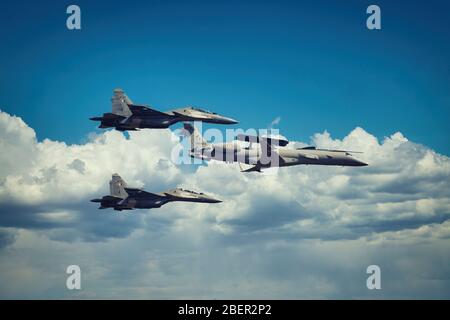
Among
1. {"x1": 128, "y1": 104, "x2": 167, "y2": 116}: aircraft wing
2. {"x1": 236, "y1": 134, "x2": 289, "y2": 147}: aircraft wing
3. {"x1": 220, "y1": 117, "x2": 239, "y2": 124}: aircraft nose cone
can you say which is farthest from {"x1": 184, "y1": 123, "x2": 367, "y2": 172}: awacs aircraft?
{"x1": 128, "y1": 104, "x2": 167, "y2": 116}: aircraft wing

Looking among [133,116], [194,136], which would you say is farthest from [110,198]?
[194,136]

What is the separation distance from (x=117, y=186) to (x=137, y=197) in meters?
8.80

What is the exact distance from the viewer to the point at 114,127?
11556cm

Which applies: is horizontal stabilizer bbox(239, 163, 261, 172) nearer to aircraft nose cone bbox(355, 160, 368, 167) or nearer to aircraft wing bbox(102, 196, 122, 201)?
aircraft nose cone bbox(355, 160, 368, 167)

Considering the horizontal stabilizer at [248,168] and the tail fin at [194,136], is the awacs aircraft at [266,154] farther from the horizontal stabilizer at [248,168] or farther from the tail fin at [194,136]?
→ the tail fin at [194,136]

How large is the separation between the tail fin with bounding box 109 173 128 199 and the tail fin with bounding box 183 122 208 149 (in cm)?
2089

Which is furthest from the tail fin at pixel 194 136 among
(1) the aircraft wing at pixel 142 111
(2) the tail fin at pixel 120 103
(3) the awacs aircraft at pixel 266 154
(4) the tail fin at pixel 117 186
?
(2) the tail fin at pixel 120 103

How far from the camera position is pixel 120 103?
11694 centimetres

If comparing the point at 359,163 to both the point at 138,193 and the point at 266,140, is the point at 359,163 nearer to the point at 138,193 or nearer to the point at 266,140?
the point at 266,140

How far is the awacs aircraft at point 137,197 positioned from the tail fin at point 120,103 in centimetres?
2222

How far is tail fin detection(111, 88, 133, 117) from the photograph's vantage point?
381 feet

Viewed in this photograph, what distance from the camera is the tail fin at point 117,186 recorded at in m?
138
